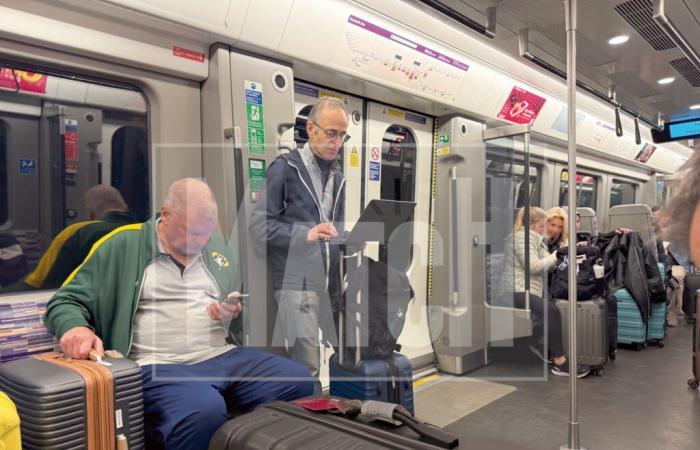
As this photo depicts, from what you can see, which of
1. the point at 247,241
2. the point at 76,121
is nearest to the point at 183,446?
the point at 247,241

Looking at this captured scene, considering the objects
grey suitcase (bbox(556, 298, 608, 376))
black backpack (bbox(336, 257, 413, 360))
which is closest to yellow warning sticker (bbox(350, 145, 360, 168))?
black backpack (bbox(336, 257, 413, 360))

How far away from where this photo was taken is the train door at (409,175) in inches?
169

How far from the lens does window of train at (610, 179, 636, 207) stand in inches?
370

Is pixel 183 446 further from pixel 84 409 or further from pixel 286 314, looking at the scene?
pixel 286 314

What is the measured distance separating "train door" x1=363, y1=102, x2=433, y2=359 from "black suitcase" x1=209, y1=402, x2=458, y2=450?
8.43ft

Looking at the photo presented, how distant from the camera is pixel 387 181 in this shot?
4.48 m

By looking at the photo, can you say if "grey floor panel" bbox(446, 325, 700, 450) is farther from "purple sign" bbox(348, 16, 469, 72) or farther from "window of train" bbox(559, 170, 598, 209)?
"window of train" bbox(559, 170, 598, 209)

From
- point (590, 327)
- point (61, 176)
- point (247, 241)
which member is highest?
point (61, 176)

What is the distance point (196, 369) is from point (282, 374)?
1.24 feet

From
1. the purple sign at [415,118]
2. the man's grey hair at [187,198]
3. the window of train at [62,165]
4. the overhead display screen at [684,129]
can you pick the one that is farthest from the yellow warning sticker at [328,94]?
the overhead display screen at [684,129]

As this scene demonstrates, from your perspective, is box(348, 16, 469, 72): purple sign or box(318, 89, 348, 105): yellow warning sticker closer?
box(348, 16, 469, 72): purple sign

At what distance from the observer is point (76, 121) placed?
2.50 m

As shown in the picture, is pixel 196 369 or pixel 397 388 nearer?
pixel 196 369

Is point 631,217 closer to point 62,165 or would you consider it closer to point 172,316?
point 172,316
